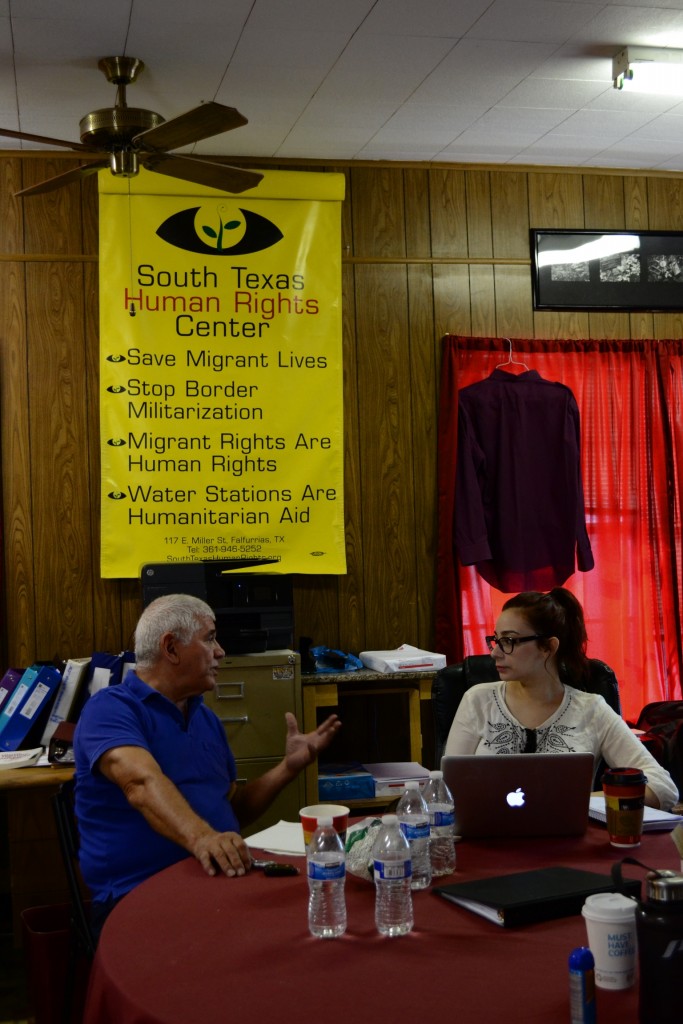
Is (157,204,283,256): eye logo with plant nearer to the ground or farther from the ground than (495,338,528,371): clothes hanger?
farther from the ground

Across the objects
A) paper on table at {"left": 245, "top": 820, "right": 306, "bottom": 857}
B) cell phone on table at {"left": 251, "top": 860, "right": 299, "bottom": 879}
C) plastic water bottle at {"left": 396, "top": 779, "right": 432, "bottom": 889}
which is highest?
plastic water bottle at {"left": 396, "top": 779, "right": 432, "bottom": 889}

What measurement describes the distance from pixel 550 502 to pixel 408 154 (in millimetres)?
1792

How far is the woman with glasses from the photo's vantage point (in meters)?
2.87

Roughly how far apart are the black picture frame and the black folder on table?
12.4 feet

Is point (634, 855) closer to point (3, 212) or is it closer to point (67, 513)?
point (67, 513)

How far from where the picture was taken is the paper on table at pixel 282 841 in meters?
2.24

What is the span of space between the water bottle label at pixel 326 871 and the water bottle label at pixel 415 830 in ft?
0.71

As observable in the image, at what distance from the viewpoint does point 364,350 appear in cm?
506

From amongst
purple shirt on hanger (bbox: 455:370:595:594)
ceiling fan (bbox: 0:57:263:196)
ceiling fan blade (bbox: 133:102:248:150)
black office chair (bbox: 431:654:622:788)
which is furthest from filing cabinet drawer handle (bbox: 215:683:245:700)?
ceiling fan blade (bbox: 133:102:248:150)

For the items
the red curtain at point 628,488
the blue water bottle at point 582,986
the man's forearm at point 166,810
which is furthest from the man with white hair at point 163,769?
the red curtain at point 628,488

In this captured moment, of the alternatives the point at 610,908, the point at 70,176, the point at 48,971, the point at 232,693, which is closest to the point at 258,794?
the point at 48,971

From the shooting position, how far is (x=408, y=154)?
5.03 metres

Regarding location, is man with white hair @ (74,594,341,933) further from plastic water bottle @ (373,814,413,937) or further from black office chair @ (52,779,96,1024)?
plastic water bottle @ (373,814,413,937)

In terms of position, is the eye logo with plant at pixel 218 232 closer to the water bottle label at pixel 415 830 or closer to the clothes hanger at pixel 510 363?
the clothes hanger at pixel 510 363
